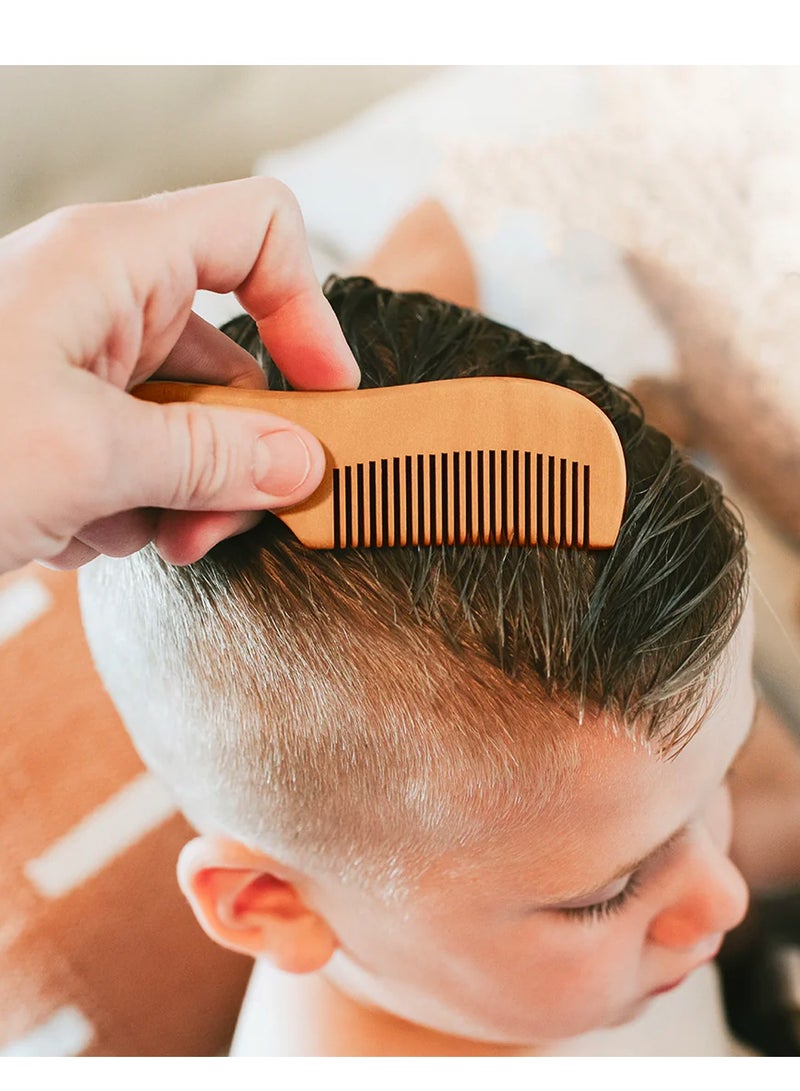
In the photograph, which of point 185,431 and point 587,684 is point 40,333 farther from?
point 587,684

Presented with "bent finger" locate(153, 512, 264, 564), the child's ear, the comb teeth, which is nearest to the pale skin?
the child's ear

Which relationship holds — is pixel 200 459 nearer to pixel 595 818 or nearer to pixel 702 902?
pixel 595 818

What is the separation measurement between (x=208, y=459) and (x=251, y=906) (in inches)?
16.4

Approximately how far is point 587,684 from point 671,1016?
406mm

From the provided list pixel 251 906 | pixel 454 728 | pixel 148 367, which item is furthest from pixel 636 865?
pixel 148 367

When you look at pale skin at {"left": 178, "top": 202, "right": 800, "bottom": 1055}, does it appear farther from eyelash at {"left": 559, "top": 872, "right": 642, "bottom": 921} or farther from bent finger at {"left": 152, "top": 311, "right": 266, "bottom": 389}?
bent finger at {"left": 152, "top": 311, "right": 266, "bottom": 389}

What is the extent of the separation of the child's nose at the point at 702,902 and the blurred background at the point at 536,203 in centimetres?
15

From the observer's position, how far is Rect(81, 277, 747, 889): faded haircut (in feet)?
1.93

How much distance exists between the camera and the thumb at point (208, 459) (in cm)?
48

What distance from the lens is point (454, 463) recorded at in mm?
597

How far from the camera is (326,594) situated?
0.59 metres

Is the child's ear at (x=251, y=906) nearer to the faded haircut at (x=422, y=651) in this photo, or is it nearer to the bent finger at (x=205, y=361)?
the faded haircut at (x=422, y=651)

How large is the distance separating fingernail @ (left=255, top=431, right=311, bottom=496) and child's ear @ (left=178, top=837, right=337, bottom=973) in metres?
0.33

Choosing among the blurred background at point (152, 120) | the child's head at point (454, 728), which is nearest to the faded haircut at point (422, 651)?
the child's head at point (454, 728)
